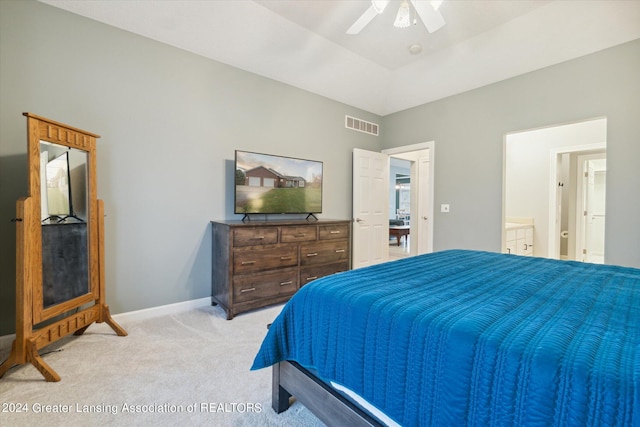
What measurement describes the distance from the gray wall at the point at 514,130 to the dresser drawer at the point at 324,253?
1.52 meters

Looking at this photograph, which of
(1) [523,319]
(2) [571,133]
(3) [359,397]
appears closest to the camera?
(1) [523,319]

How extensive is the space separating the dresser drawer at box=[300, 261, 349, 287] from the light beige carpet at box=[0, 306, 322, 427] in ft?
3.01

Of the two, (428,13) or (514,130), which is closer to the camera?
(428,13)

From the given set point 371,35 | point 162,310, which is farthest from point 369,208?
point 162,310

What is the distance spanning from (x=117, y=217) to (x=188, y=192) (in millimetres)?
681

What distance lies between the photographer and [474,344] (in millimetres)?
841

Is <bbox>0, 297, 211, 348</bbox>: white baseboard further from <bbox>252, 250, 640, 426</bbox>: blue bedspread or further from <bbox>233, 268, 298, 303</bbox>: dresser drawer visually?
<bbox>252, 250, 640, 426</bbox>: blue bedspread

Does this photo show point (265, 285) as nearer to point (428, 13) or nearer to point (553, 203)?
point (428, 13)

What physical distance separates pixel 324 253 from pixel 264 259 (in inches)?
33.1

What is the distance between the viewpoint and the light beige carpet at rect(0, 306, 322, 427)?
4.94 feet

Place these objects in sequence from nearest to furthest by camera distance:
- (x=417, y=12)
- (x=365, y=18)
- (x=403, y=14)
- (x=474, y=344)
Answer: (x=474, y=344)
(x=403, y=14)
(x=417, y=12)
(x=365, y=18)

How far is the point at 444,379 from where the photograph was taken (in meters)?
0.87

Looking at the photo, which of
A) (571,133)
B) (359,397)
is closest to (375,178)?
(571,133)

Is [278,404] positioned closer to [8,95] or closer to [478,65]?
[8,95]
